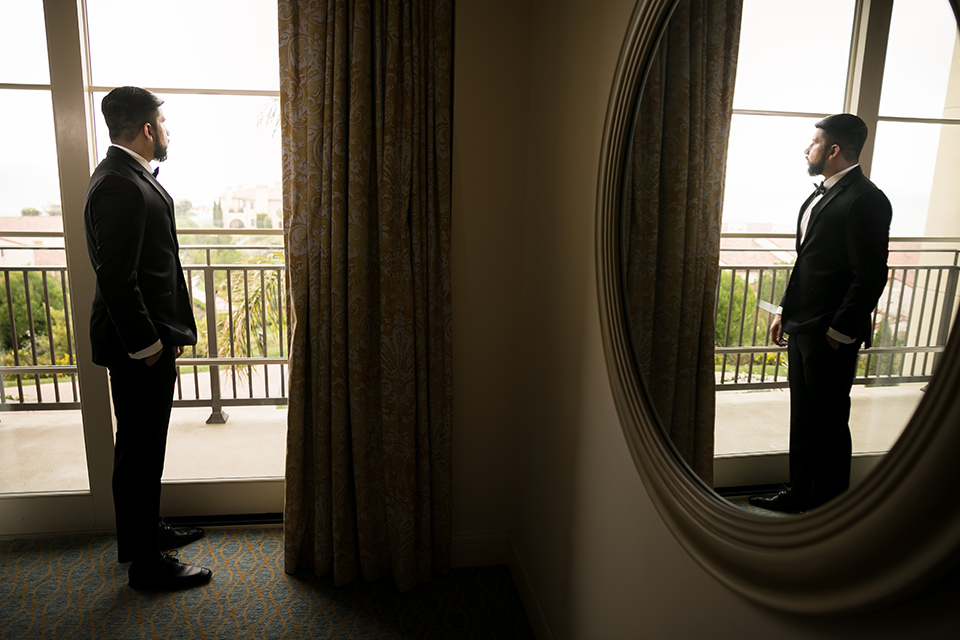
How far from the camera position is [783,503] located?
2.62 feet

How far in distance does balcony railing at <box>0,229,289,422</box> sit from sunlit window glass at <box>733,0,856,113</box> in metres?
2.03

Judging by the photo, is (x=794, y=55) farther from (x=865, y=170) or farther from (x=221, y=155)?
(x=221, y=155)

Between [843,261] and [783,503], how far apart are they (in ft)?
1.09

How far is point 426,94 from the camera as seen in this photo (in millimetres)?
2086

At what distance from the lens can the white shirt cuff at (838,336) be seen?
688 mm

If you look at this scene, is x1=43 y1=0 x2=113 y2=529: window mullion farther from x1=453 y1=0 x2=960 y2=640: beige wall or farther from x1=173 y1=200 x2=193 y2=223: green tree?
x1=453 y1=0 x2=960 y2=640: beige wall

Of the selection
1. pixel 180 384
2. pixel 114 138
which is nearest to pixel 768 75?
pixel 114 138

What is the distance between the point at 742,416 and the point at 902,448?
298mm

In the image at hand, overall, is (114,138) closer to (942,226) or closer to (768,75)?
(768,75)

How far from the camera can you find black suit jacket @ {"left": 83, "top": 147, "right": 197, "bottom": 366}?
6.31 ft

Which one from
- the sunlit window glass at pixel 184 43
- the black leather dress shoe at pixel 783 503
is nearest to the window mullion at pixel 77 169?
the sunlit window glass at pixel 184 43

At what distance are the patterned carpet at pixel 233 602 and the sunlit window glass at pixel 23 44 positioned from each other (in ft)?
6.06

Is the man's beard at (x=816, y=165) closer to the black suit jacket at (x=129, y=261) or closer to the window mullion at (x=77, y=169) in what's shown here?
the black suit jacket at (x=129, y=261)

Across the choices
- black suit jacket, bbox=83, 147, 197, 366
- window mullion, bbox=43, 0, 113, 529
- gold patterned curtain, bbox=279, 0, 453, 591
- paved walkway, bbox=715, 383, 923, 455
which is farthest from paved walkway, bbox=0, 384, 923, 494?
paved walkway, bbox=715, 383, 923, 455
